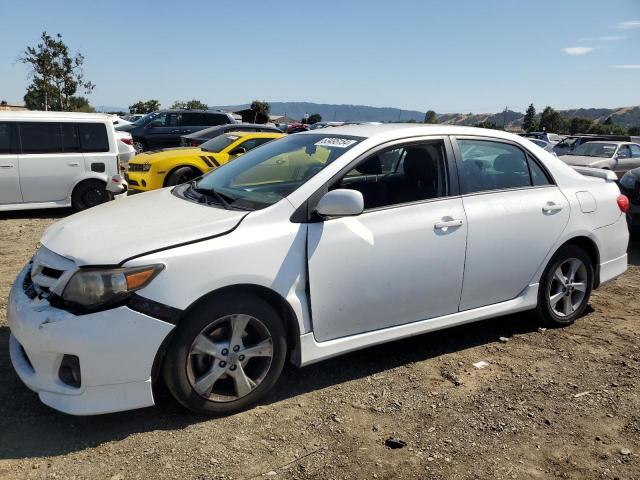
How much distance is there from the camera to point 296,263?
10.5ft

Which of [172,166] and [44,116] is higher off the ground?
[44,116]

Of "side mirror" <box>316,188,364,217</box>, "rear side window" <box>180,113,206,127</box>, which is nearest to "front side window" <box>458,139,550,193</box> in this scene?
"side mirror" <box>316,188,364,217</box>

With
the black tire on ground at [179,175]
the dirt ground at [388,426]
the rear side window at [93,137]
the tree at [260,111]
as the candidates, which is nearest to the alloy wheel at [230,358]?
the dirt ground at [388,426]

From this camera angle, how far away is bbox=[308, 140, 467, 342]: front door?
3299mm

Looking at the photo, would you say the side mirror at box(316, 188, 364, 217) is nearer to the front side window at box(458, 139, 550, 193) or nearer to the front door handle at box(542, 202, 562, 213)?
the front side window at box(458, 139, 550, 193)

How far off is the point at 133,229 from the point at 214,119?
18.2 metres

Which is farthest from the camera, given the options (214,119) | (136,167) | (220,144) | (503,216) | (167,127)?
(214,119)

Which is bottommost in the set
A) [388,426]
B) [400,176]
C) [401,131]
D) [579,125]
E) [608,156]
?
[388,426]

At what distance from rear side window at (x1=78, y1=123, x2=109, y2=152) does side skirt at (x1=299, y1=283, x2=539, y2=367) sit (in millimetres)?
7387

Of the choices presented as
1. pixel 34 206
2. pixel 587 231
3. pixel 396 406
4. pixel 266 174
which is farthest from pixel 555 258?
pixel 34 206

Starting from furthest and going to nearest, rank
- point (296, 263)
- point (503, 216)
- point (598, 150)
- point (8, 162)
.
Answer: point (598, 150)
point (8, 162)
point (503, 216)
point (296, 263)

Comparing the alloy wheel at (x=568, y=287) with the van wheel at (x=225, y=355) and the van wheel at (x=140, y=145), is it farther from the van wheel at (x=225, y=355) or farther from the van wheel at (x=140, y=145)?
the van wheel at (x=140, y=145)

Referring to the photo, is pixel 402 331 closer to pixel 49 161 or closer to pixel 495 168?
pixel 495 168

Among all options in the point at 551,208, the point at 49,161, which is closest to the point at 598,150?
the point at 551,208
